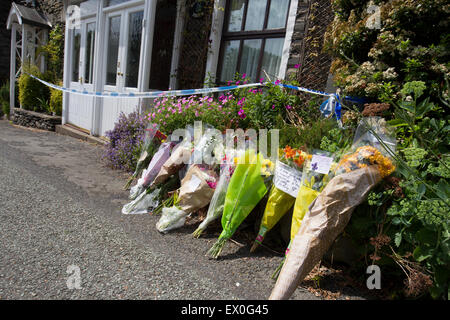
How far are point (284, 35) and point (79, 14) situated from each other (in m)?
5.56

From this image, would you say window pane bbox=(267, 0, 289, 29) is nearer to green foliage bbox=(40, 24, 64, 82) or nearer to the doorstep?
the doorstep

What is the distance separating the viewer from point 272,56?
5.03 m

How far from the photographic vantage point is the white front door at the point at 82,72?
753 cm

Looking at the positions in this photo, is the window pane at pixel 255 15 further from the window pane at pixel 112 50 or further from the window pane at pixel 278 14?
the window pane at pixel 112 50

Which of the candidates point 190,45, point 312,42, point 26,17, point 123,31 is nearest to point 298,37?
point 312,42

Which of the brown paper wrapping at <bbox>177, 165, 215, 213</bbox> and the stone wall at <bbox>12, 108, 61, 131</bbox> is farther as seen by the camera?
the stone wall at <bbox>12, 108, 61, 131</bbox>

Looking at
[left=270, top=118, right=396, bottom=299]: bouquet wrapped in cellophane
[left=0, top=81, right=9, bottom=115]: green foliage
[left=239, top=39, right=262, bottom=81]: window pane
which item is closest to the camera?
[left=270, top=118, right=396, bottom=299]: bouquet wrapped in cellophane

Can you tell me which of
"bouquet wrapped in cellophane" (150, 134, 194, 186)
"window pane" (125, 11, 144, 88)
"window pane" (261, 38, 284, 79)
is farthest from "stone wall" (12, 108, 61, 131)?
"bouquet wrapped in cellophane" (150, 134, 194, 186)

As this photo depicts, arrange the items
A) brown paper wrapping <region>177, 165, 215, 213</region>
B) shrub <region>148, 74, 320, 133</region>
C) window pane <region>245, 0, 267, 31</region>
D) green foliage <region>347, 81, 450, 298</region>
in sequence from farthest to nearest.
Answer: window pane <region>245, 0, 267, 31</region> → shrub <region>148, 74, 320, 133</region> → brown paper wrapping <region>177, 165, 215, 213</region> → green foliage <region>347, 81, 450, 298</region>

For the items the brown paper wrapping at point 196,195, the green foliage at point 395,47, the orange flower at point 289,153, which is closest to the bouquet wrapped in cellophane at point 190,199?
the brown paper wrapping at point 196,195

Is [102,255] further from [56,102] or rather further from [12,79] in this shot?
[12,79]

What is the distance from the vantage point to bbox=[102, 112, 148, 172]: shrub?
186 inches

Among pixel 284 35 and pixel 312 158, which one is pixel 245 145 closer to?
pixel 312 158

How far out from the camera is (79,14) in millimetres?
7715
